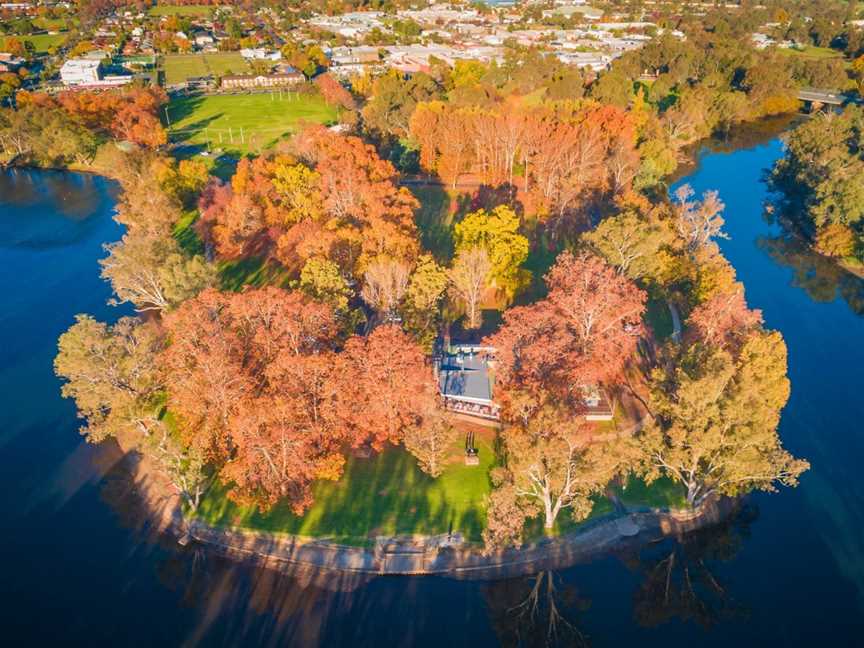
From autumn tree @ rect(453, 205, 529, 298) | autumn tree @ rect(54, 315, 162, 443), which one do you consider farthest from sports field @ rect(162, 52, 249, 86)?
autumn tree @ rect(54, 315, 162, 443)

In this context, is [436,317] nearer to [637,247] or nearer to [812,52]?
[637,247]

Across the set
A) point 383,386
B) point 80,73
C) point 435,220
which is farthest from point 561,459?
point 80,73

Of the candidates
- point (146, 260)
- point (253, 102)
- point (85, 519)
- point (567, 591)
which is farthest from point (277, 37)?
point (567, 591)

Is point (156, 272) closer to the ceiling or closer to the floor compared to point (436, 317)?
closer to the ceiling

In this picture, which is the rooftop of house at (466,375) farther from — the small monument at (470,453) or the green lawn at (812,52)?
the green lawn at (812,52)

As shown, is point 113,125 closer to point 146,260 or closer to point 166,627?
point 146,260

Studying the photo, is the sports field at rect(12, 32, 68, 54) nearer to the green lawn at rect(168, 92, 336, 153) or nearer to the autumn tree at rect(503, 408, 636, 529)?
the green lawn at rect(168, 92, 336, 153)
